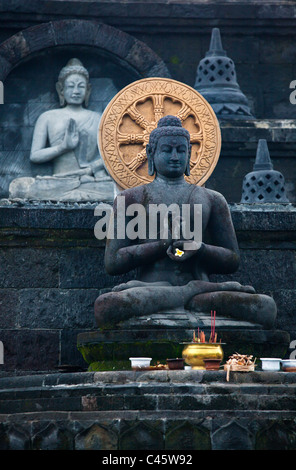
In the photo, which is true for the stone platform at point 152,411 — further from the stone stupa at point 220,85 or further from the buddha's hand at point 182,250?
the stone stupa at point 220,85

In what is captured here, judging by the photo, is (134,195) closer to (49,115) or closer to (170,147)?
(170,147)

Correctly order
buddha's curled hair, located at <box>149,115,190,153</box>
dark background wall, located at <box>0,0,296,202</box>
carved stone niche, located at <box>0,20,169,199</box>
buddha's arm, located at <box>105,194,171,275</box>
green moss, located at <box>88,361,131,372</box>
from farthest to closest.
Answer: dark background wall, located at <box>0,0,296,202</box>, carved stone niche, located at <box>0,20,169,199</box>, buddha's curled hair, located at <box>149,115,190,153</box>, buddha's arm, located at <box>105,194,171,275</box>, green moss, located at <box>88,361,131,372</box>

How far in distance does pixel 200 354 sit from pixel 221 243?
2054 millimetres

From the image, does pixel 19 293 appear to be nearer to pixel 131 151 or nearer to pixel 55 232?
pixel 55 232

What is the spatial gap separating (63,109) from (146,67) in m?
1.34

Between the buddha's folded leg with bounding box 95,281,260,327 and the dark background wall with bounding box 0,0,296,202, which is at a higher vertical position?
the dark background wall with bounding box 0,0,296,202

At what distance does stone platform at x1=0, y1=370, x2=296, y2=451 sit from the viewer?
37.7ft

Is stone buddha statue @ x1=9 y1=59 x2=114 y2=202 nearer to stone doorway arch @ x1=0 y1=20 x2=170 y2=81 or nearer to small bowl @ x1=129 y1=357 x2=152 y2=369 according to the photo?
stone doorway arch @ x1=0 y1=20 x2=170 y2=81

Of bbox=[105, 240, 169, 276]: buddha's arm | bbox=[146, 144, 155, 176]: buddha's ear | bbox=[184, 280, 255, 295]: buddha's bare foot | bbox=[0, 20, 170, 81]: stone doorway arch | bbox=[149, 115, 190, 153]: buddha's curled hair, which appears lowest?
bbox=[184, 280, 255, 295]: buddha's bare foot

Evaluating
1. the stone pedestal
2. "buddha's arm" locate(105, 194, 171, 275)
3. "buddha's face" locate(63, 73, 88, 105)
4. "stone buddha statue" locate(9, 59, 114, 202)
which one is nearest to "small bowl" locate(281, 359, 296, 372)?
the stone pedestal

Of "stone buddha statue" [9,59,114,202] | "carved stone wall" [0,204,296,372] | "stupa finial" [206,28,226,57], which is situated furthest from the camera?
"stone buddha statue" [9,59,114,202]

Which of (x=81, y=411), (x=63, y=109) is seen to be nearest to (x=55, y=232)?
(x=81, y=411)

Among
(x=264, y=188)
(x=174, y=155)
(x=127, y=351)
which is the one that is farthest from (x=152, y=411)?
(x=264, y=188)

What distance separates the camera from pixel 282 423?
11.6 m
